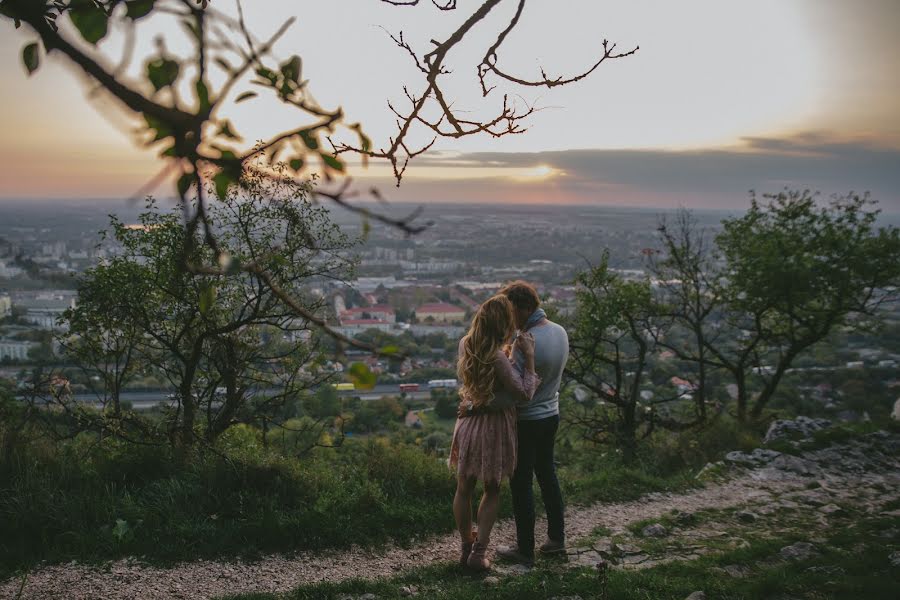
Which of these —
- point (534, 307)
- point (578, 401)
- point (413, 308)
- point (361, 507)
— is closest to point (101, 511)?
point (361, 507)

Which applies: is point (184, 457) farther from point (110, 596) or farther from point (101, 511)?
point (110, 596)

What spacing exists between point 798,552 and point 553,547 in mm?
1955

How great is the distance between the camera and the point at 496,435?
458 centimetres

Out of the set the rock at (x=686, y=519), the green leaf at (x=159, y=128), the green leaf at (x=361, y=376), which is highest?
the green leaf at (x=159, y=128)

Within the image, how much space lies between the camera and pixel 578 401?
43.3ft

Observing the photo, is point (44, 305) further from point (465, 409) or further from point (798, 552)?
point (798, 552)

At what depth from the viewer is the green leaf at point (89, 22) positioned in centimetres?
170

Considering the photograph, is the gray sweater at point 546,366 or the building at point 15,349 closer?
the gray sweater at point 546,366

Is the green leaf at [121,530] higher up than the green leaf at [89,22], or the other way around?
the green leaf at [89,22]

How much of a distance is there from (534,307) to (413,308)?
14.3 metres

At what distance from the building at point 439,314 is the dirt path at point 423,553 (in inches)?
424

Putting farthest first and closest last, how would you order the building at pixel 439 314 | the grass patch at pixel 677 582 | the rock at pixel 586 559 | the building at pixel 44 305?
the building at pixel 439 314 < the building at pixel 44 305 < the rock at pixel 586 559 < the grass patch at pixel 677 582

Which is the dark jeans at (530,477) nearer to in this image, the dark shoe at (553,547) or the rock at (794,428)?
the dark shoe at (553,547)

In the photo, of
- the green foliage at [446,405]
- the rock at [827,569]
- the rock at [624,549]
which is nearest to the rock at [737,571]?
the rock at [827,569]
